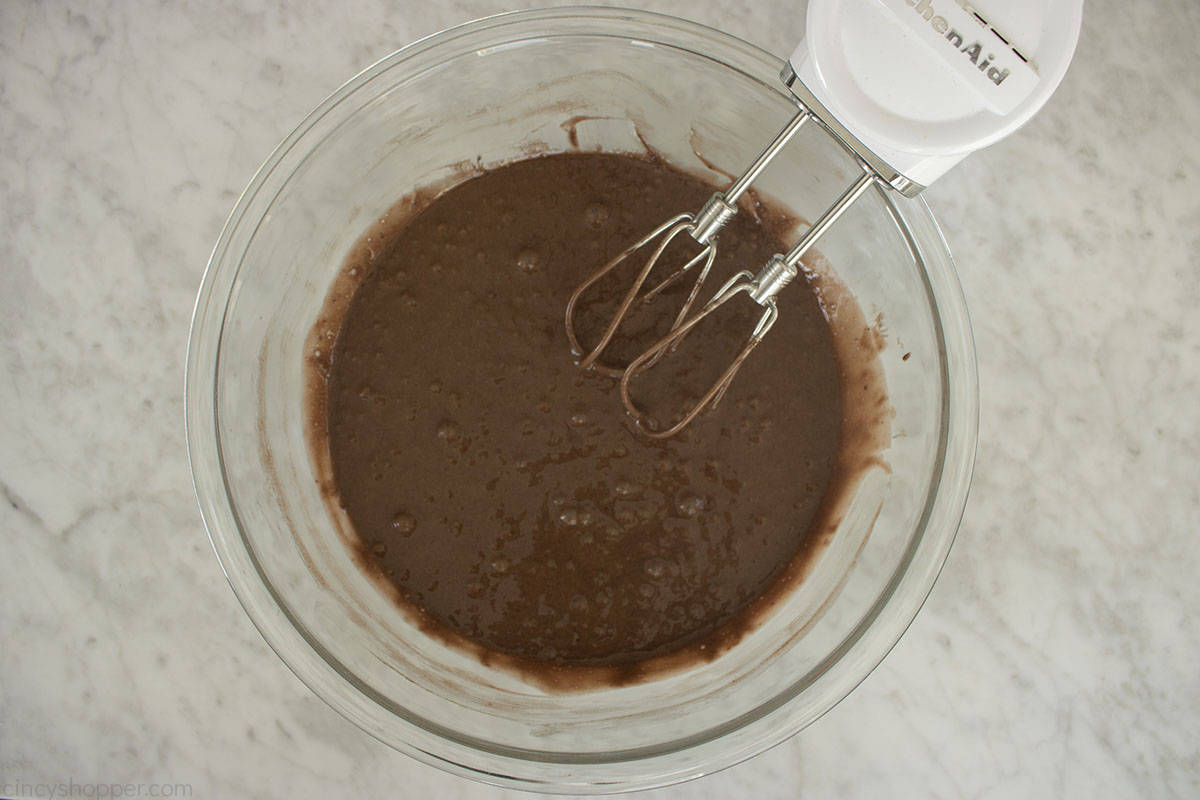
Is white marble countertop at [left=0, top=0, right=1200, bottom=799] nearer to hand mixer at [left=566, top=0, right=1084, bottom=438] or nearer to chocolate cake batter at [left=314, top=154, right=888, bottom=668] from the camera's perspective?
chocolate cake batter at [left=314, top=154, right=888, bottom=668]

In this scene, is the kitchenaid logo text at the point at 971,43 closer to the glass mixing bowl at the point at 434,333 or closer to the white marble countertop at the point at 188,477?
the glass mixing bowl at the point at 434,333

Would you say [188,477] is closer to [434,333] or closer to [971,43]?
[434,333]

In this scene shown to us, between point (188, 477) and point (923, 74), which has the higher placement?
point (188, 477)

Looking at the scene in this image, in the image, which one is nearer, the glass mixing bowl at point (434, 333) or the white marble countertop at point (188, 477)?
the glass mixing bowl at point (434, 333)

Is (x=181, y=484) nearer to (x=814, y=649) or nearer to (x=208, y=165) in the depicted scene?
(x=208, y=165)

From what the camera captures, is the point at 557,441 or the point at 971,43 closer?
the point at 971,43

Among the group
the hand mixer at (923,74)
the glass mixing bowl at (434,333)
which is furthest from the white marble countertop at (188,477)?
the hand mixer at (923,74)

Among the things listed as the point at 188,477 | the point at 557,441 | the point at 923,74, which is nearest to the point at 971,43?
the point at 923,74
